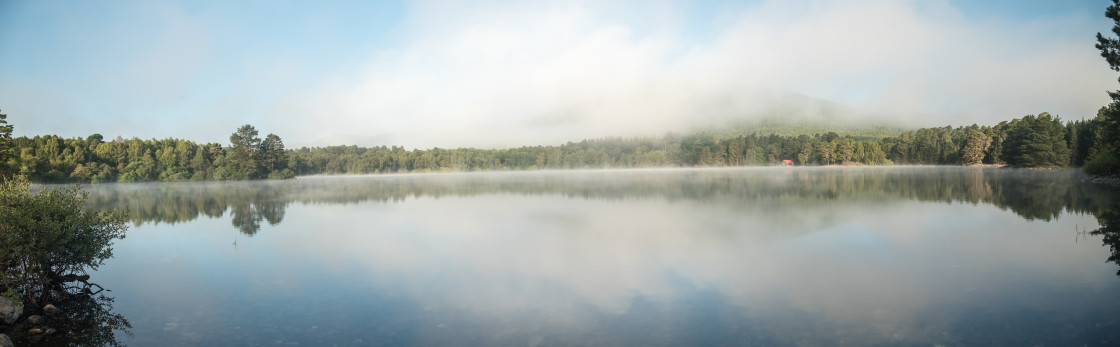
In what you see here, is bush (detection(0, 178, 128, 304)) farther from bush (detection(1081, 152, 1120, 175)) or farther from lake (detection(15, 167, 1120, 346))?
bush (detection(1081, 152, 1120, 175))

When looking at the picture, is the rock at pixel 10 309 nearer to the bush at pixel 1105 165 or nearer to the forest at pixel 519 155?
the forest at pixel 519 155

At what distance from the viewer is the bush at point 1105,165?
3522 centimetres

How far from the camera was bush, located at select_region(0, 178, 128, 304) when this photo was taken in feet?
31.8

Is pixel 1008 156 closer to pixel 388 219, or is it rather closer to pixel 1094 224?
pixel 1094 224

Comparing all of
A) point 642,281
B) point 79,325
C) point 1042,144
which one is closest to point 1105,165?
point 1042,144

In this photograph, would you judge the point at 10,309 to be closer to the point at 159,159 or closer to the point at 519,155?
the point at 159,159

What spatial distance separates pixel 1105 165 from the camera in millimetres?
36719

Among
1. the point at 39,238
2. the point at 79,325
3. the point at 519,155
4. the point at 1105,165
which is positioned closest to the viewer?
the point at 79,325

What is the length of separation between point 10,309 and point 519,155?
16640cm

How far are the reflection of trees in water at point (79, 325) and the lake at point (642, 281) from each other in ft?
0.41

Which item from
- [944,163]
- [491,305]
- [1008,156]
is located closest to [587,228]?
[491,305]

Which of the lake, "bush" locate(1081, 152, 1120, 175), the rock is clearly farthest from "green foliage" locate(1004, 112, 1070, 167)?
the rock

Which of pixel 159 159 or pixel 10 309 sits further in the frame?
pixel 159 159

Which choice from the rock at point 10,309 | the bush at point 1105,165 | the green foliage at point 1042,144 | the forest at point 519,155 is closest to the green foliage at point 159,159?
the forest at point 519,155
